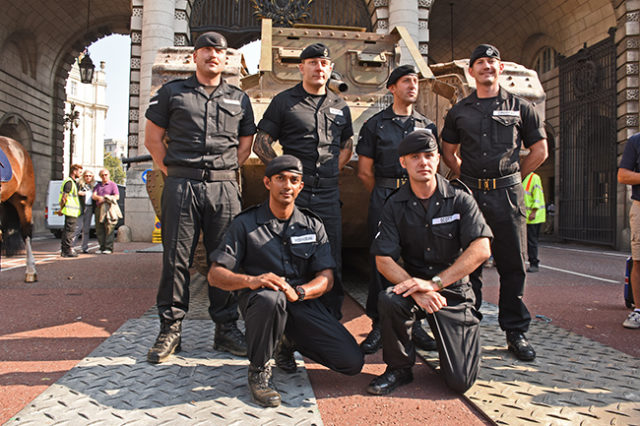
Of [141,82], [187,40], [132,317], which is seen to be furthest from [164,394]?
[187,40]

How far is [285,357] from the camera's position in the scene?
304 centimetres

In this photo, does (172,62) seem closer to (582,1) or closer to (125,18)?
(582,1)

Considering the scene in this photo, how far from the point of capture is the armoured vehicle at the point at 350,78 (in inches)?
185

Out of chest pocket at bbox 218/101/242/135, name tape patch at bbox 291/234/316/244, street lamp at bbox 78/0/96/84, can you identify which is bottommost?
name tape patch at bbox 291/234/316/244

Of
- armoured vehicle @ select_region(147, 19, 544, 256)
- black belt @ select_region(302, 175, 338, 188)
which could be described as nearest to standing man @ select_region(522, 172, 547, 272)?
armoured vehicle @ select_region(147, 19, 544, 256)

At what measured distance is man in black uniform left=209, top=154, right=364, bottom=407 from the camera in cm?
271

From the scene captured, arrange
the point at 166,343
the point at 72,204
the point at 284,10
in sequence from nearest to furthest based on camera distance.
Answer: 1. the point at 166,343
2. the point at 72,204
3. the point at 284,10

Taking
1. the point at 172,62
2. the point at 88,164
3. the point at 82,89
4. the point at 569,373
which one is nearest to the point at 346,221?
the point at 172,62

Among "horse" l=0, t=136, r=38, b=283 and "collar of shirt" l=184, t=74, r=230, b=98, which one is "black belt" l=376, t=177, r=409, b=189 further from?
"horse" l=0, t=136, r=38, b=283

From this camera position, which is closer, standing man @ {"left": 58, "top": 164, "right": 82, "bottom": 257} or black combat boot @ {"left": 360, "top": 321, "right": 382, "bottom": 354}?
black combat boot @ {"left": 360, "top": 321, "right": 382, "bottom": 354}

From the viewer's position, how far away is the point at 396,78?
151 inches

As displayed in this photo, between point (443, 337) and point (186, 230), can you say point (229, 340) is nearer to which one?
point (186, 230)

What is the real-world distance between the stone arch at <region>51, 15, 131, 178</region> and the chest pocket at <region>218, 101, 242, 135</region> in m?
18.7

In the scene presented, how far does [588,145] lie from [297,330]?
14.0 meters
